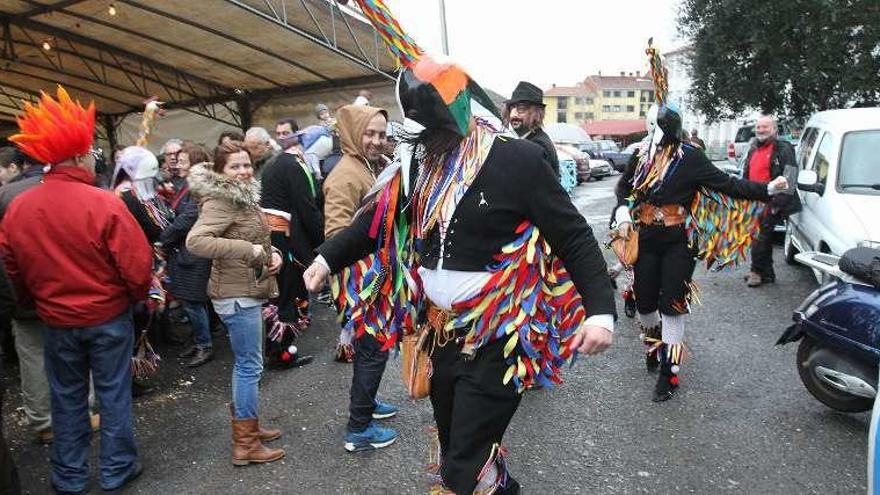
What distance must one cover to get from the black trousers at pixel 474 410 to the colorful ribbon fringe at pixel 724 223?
2.61 metres

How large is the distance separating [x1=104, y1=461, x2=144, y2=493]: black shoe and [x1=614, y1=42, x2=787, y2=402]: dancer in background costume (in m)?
3.13

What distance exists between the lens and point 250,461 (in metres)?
3.35

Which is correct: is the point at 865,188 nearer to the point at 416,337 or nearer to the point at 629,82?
the point at 416,337

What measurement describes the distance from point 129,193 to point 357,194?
2074 millimetres

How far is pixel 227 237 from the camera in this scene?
3338 mm

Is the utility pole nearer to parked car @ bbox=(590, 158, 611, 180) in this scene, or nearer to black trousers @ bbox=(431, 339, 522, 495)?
black trousers @ bbox=(431, 339, 522, 495)

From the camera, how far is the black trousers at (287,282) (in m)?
4.83

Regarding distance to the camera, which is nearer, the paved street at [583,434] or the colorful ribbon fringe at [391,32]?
the colorful ribbon fringe at [391,32]

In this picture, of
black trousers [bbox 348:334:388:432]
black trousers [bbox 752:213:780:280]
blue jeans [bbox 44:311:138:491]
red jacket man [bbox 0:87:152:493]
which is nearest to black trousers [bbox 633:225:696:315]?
black trousers [bbox 348:334:388:432]

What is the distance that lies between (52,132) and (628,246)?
3.33 metres

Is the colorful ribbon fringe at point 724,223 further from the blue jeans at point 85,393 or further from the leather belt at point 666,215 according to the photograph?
the blue jeans at point 85,393

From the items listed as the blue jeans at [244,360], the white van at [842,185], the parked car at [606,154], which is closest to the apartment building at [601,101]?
the parked car at [606,154]

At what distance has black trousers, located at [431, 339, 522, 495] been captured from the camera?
208cm

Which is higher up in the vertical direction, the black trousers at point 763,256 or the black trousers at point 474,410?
the black trousers at point 474,410
